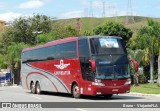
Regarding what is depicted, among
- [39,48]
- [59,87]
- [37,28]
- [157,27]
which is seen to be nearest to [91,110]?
[59,87]

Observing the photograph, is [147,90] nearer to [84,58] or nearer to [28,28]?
[84,58]

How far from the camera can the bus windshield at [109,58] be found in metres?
24.6

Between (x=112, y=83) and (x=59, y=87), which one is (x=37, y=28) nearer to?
(x=59, y=87)

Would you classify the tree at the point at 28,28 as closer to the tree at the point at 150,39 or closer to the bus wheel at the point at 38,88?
the tree at the point at 150,39

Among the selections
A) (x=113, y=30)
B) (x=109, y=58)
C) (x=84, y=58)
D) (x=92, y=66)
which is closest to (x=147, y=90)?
(x=109, y=58)

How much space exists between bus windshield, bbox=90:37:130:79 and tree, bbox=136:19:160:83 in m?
20.6

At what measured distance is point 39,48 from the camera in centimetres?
3362

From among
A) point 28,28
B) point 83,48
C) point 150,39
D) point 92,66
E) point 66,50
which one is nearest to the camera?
point 92,66

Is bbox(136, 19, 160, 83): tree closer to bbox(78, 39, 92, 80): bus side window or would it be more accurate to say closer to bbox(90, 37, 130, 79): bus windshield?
bbox(90, 37, 130, 79): bus windshield

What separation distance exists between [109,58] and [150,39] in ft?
72.3

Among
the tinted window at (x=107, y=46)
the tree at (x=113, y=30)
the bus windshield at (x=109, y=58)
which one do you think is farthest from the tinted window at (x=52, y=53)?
the tree at (x=113, y=30)

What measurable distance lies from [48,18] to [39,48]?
174 feet

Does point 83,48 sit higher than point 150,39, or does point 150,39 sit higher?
point 150,39

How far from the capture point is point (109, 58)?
2488 centimetres
